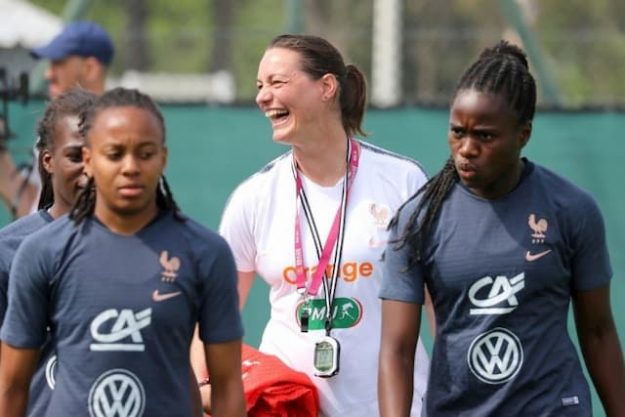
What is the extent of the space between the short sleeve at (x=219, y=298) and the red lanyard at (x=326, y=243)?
125cm

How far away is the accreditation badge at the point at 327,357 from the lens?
19.8ft

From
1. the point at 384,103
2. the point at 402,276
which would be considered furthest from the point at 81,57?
the point at 402,276

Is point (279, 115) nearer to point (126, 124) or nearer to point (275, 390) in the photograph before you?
point (275, 390)

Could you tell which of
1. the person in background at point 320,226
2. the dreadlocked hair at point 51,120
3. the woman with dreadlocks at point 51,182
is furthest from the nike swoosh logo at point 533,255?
the dreadlocked hair at point 51,120

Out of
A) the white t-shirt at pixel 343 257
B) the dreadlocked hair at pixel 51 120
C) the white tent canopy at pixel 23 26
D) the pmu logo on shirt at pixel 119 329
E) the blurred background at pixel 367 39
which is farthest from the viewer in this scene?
the blurred background at pixel 367 39

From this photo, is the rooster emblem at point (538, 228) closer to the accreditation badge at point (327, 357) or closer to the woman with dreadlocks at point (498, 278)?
the woman with dreadlocks at point (498, 278)

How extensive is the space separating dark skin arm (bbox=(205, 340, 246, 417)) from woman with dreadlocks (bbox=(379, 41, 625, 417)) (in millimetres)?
569

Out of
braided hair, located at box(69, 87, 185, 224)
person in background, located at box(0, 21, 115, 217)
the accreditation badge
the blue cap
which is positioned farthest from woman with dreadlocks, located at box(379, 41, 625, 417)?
the blue cap

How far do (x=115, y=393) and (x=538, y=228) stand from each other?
1.40 metres

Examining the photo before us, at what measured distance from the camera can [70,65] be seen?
383 inches

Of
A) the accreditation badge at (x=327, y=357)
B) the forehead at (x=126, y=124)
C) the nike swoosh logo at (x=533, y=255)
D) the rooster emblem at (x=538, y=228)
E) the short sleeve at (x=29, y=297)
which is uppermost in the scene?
the forehead at (x=126, y=124)

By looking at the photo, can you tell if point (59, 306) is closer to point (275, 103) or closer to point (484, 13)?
point (275, 103)

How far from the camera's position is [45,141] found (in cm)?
570

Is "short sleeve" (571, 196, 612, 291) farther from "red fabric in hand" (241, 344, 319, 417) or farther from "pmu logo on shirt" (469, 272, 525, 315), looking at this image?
"red fabric in hand" (241, 344, 319, 417)
